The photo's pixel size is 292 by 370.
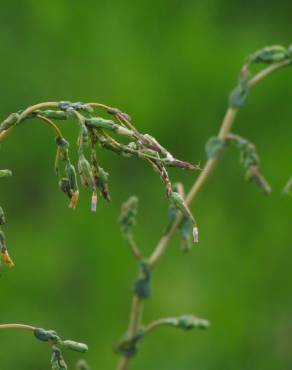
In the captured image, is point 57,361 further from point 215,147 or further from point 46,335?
point 215,147

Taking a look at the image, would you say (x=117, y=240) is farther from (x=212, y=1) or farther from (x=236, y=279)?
(x=212, y=1)

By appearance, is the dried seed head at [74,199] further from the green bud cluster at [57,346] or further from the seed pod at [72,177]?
the green bud cluster at [57,346]

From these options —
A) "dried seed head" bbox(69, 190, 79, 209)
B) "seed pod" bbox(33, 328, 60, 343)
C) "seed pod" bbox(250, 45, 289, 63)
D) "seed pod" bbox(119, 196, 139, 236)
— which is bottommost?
"seed pod" bbox(33, 328, 60, 343)

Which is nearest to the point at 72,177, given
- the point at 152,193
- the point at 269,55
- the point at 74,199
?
the point at 74,199

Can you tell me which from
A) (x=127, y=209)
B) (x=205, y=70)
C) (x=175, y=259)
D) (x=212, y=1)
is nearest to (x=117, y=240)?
(x=175, y=259)

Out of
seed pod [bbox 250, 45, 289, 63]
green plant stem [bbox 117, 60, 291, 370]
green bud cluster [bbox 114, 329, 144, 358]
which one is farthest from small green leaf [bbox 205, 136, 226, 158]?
green bud cluster [bbox 114, 329, 144, 358]

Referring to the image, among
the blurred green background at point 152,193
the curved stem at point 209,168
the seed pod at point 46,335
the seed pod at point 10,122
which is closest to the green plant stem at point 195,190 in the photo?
the curved stem at point 209,168

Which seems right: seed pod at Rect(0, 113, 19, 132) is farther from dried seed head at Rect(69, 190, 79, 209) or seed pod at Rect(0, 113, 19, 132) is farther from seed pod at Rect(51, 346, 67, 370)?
Result: seed pod at Rect(51, 346, 67, 370)

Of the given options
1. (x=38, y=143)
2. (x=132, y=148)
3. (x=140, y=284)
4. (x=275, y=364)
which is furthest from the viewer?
(x=38, y=143)
